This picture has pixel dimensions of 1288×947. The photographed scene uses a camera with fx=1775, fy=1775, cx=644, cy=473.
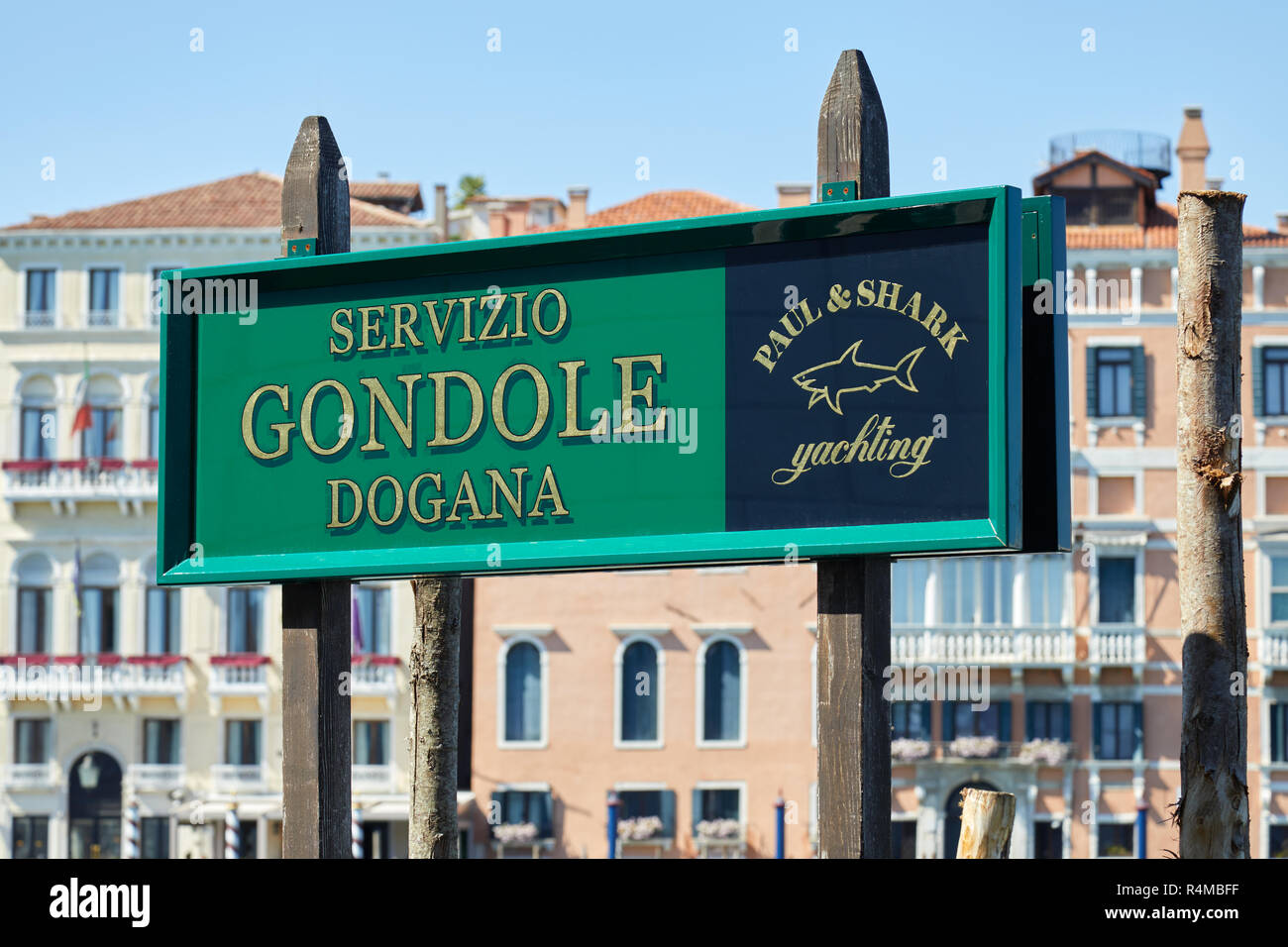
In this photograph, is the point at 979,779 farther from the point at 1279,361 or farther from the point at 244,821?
the point at 244,821

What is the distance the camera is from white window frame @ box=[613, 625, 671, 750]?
3497cm

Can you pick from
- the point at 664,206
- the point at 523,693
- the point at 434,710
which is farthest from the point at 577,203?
the point at 434,710

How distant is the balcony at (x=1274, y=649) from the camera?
33938 millimetres

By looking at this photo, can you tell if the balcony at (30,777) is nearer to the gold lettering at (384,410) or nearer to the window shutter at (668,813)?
the window shutter at (668,813)

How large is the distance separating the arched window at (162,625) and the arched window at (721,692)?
1080 centimetres

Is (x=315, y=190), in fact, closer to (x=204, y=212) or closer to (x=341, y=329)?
(x=341, y=329)

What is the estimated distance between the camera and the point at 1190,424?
24.9ft

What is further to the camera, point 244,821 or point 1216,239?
point 244,821

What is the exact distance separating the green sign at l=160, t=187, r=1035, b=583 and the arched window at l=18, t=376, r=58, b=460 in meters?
32.1

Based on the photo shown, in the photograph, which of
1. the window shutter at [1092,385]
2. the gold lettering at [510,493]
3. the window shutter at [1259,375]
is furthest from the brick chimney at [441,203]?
the gold lettering at [510,493]

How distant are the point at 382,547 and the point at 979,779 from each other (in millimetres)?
29829

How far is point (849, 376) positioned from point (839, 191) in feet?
1.91

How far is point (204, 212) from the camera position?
3750 centimetres
